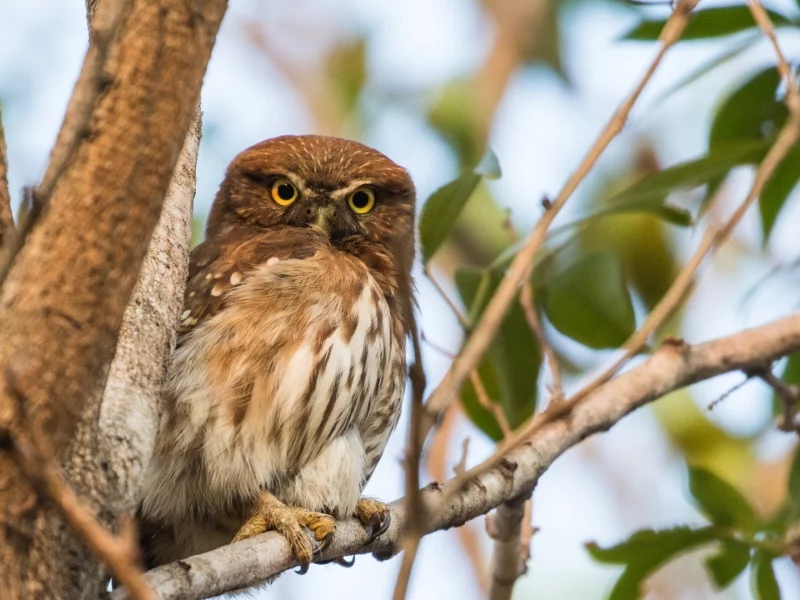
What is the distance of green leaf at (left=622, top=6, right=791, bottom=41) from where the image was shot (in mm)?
4078

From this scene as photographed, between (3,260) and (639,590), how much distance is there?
105 inches

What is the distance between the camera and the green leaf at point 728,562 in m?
A: 3.59

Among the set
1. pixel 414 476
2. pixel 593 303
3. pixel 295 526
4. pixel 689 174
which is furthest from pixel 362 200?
pixel 414 476

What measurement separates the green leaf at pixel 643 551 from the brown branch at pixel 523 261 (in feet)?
5.56

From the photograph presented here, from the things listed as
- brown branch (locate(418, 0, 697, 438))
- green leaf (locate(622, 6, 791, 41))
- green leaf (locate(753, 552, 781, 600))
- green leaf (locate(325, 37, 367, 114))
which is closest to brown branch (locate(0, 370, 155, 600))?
brown branch (locate(418, 0, 697, 438))

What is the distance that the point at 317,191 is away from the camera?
4.08 metres

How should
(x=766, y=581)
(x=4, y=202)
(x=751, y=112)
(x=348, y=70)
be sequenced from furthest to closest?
(x=348, y=70), (x=751, y=112), (x=766, y=581), (x=4, y=202)

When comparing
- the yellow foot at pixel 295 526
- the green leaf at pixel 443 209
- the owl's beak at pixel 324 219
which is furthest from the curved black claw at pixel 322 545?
the owl's beak at pixel 324 219

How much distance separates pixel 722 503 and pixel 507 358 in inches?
33.0

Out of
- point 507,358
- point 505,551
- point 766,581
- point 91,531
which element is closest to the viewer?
→ point 91,531

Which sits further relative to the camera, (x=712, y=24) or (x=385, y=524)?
(x=712, y=24)

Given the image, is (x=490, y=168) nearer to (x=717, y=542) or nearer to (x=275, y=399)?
(x=275, y=399)

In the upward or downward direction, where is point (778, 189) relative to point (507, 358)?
upward

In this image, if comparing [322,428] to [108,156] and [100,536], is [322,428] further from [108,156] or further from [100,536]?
[100,536]
